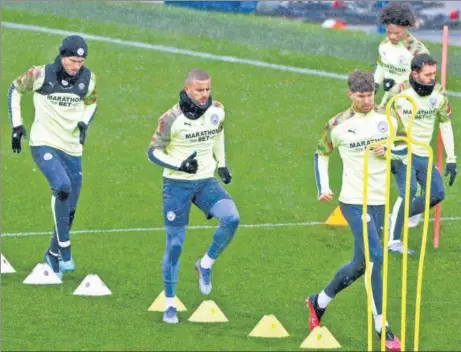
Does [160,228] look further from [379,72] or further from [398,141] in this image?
[398,141]

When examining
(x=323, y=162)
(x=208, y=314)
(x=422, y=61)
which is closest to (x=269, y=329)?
(x=208, y=314)

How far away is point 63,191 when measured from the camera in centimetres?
1856

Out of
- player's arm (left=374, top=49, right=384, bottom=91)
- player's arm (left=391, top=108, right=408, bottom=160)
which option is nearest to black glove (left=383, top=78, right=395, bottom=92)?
player's arm (left=374, top=49, right=384, bottom=91)

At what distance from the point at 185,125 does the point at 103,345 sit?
7.03 ft

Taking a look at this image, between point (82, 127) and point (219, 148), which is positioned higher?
point (219, 148)

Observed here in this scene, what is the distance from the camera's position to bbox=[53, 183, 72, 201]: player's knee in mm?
18531

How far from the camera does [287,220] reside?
21.6 m

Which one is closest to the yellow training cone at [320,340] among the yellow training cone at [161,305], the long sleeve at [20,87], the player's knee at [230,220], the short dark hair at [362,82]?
the player's knee at [230,220]

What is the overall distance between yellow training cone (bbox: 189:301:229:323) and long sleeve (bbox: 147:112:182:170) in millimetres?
1318

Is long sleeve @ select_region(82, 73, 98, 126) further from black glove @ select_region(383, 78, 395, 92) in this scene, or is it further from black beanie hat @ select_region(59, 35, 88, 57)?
black glove @ select_region(383, 78, 395, 92)

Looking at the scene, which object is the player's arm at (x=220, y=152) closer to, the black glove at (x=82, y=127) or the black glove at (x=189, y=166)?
the black glove at (x=189, y=166)

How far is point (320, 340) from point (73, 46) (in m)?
4.04

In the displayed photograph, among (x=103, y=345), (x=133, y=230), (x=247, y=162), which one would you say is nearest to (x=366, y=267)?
(x=103, y=345)

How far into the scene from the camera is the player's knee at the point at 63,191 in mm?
18531
